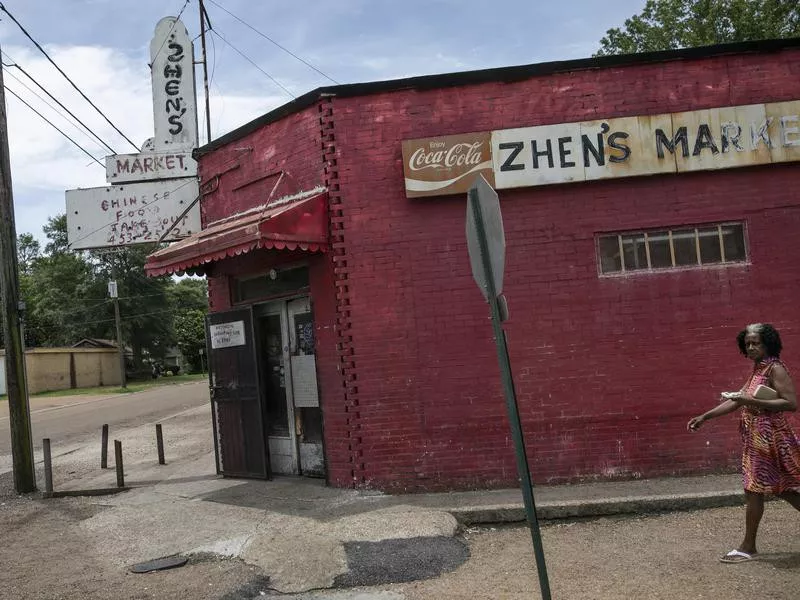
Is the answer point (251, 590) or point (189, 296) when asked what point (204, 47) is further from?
point (189, 296)

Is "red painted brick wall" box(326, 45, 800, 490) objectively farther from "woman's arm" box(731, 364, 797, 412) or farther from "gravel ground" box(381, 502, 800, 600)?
"woman's arm" box(731, 364, 797, 412)

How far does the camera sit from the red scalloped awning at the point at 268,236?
7.56 m

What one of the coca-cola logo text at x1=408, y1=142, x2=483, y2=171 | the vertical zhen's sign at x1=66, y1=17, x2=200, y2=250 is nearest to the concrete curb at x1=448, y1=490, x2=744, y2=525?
the coca-cola logo text at x1=408, y1=142, x2=483, y2=171

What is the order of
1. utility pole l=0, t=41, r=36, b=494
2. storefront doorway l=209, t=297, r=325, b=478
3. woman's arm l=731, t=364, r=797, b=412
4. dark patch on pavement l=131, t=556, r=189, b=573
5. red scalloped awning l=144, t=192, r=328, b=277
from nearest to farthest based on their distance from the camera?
woman's arm l=731, t=364, r=797, b=412, dark patch on pavement l=131, t=556, r=189, b=573, red scalloped awning l=144, t=192, r=328, b=277, storefront doorway l=209, t=297, r=325, b=478, utility pole l=0, t=41, r=36, b=494

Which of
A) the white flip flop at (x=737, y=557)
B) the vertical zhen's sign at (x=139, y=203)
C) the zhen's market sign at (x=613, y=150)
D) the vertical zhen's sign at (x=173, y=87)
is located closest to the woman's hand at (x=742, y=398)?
the white flip flop at (x=737, y=557)

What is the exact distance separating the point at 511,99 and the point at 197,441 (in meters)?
9.51

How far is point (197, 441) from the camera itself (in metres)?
14.2

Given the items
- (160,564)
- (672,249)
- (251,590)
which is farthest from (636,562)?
(160,564)

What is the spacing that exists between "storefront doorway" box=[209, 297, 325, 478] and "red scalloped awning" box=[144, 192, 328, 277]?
112 centimetres

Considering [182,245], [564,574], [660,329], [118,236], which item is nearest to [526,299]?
[660,329]

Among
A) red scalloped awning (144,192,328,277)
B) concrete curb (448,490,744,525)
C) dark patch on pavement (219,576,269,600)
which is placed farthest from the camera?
red scalloped awning (144,192,328,277)

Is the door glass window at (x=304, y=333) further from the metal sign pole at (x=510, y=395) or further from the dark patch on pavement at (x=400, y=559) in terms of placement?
the metal sign pole at (x=510, y=395)

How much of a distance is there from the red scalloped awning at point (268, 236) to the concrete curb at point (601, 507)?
127 inches

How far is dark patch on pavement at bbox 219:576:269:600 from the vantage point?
517 cm
